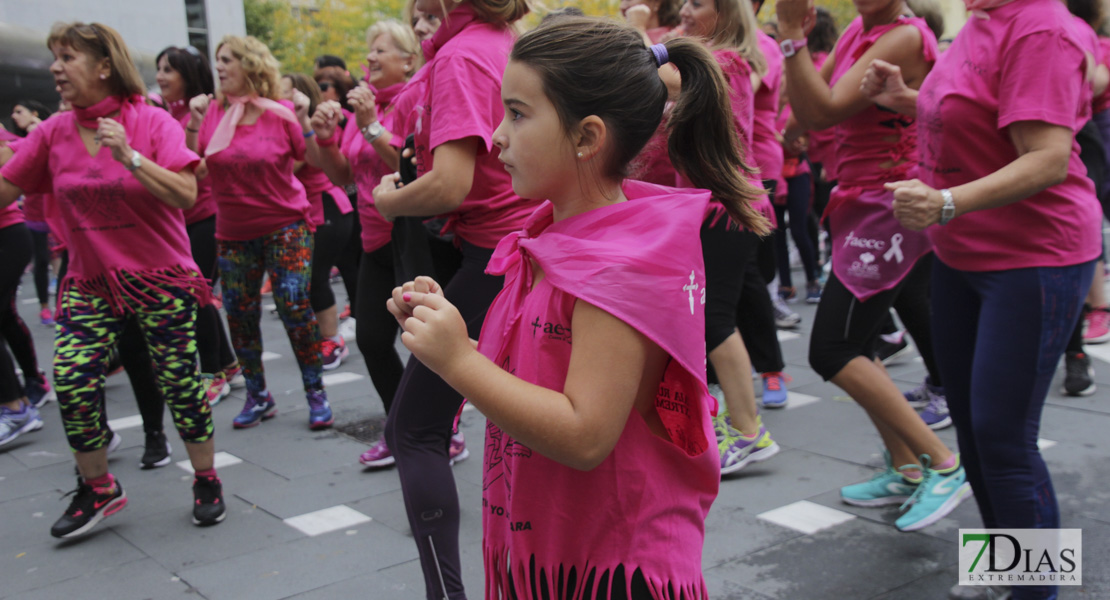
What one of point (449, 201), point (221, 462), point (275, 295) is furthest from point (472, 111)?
point (275, 295)

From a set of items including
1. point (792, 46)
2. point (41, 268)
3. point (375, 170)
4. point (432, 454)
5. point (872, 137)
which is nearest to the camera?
point (432, 454)

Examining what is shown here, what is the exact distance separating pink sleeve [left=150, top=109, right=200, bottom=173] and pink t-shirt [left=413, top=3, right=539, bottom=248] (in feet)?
4.32

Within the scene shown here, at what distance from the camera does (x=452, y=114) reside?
2.60m

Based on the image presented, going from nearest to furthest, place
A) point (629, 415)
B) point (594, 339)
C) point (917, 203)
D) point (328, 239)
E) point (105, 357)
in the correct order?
point (594, 339), point (629, 415), point (917, 203), point (105, 357), point (328, 239)

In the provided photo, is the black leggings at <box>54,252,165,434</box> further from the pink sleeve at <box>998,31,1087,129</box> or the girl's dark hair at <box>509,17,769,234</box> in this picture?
the pink sleeve at <box>998,31,1087,129</box>

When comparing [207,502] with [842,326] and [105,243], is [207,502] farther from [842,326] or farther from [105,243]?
[842,326]

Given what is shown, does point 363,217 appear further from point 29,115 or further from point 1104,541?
point 29,115

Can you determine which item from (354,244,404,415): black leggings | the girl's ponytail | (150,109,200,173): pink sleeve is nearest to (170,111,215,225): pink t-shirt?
(150,109,200,173): pink sleeve

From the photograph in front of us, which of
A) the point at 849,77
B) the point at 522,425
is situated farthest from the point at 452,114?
the point at 849,77

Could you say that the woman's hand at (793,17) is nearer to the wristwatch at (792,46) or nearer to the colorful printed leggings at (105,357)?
the wristwatch at (792,46)

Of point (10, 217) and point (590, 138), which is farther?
point (10, 217)

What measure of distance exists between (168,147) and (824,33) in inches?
179

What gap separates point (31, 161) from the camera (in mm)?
3824

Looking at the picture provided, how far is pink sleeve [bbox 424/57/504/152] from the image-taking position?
260cm
